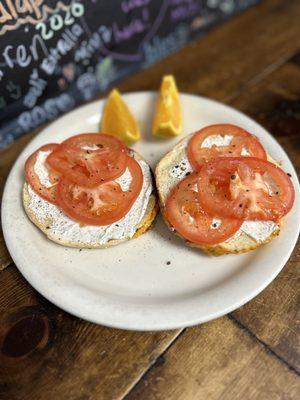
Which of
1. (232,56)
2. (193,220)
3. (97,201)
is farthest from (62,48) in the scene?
(193,220)

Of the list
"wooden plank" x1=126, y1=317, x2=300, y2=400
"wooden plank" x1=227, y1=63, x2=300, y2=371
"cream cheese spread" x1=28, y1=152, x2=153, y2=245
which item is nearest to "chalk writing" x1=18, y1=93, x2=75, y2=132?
"cream cheese spread" x1=28, y1=152, x2=153, y2=245

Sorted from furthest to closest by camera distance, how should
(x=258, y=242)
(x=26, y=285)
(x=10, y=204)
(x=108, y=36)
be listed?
(x=108, y=36) → (x=10, y=204) → (x=26, y=285) → (x=258, y=242)

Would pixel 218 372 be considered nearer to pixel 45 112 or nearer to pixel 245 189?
pixel 245 189

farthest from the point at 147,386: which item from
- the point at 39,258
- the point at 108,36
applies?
the point at 108,36

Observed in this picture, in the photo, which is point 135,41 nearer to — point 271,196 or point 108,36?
point 108,36

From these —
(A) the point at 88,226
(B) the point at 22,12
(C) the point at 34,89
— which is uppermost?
(B) the point at 22,12

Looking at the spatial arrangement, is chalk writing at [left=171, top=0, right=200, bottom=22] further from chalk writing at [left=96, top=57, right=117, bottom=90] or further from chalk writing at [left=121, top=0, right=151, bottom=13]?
chalk writing at [left=96, top=57, right=117, bottom=90]

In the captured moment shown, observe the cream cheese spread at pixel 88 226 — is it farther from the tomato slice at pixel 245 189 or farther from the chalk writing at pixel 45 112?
the chalk writing at pixel 45 112
